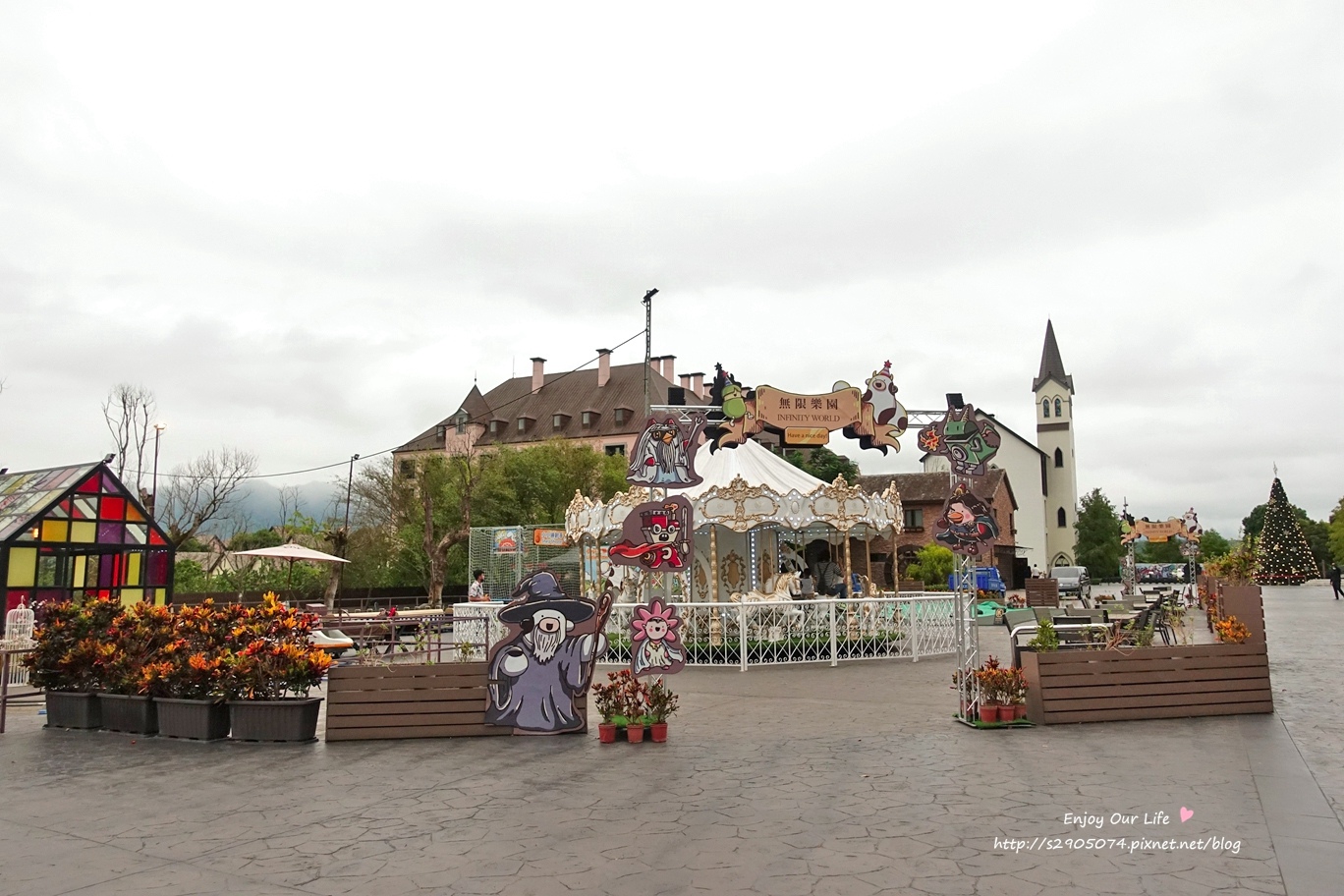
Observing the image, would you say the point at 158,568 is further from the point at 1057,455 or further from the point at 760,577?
the point at 1057,455

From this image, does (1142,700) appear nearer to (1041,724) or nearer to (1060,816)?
(1041,724)

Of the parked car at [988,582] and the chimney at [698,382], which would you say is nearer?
the parked car at [988,582]

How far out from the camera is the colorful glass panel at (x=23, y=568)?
17500 mm

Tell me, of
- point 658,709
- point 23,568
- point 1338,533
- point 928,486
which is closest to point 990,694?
point 658,709

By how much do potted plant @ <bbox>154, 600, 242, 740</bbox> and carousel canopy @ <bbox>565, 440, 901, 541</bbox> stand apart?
866 cm

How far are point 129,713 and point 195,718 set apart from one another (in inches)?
47.1

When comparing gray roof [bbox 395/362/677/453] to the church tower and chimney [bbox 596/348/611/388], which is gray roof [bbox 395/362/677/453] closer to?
chimney [bbox 596/348/611/388]

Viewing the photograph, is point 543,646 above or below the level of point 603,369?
below

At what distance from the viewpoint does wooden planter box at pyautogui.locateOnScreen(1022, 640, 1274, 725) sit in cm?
1001

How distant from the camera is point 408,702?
991 cm

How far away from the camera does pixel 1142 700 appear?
1005 cm

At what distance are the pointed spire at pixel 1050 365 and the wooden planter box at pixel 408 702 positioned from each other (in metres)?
75.2

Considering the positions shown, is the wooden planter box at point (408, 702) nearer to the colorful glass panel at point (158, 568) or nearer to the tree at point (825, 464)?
the colorful glass panel at point (158, 568)

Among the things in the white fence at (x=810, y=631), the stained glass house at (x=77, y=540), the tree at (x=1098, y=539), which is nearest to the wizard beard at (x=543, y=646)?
the white fence at (x=810, y=631)
